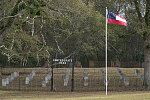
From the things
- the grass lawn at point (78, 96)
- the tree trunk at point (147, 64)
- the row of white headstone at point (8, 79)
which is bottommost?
the grass lawn at point (78, 96)

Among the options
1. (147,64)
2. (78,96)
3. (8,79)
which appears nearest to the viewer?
(78,96)

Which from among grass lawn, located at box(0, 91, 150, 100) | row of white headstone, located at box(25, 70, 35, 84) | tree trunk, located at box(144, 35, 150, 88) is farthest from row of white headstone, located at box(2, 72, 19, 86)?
tree trunk, located at box(144, 35, 150, 88)

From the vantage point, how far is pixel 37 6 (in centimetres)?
1445

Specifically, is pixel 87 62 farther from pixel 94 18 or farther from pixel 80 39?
pixel 94 18

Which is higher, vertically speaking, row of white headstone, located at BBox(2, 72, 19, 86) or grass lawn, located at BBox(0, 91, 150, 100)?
row of white headstone, located at BBox(2, 72, 19, 86)

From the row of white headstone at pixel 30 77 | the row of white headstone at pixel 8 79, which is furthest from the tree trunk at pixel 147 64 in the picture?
the row of white headstone at pixel 8 79

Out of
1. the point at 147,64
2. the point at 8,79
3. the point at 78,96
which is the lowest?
the point at 78,96

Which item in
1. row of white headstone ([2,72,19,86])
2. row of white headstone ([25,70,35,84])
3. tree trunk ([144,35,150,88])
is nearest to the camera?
tree trunk ([144,35,150,88])

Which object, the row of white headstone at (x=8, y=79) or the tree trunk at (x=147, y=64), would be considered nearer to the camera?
the tree trunk at (x=147, y=64)

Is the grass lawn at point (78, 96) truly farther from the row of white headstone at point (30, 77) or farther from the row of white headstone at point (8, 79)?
the row of white headstone at point (30, 77)

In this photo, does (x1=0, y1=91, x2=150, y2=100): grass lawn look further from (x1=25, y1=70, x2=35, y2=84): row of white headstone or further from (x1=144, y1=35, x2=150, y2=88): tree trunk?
(x1=25, y1=70, x2=35, y2=84): row of white headstone

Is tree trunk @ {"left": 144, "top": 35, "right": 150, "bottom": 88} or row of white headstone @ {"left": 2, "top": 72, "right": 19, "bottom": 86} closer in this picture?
tree trunk @ {"left": 144, "top": 35, "right": 150, "bottom": 88}

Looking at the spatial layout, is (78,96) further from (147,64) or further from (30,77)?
(30,77)

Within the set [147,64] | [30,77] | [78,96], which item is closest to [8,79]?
[30,77]
